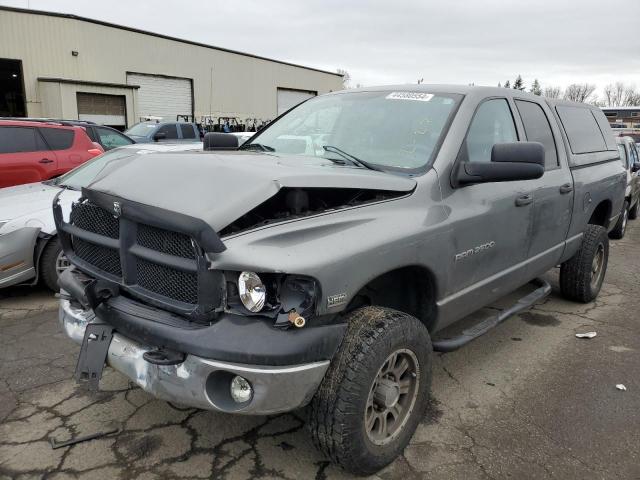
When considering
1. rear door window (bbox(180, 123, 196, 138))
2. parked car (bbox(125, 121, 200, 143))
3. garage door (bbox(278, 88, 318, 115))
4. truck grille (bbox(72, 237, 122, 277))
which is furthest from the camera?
garage door (bbox(278, 88, 318, 115))

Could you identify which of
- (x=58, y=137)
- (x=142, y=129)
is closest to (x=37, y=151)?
(x=58, y=137)

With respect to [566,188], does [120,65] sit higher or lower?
higher

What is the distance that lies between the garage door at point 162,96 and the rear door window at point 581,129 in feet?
75.7

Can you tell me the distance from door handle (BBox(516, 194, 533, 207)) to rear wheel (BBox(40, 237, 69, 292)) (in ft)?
13.2

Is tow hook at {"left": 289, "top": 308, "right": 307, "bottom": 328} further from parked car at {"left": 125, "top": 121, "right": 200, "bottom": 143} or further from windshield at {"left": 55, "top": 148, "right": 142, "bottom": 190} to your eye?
parked car at {"left": 125, "top": 121, "right": 200, "bottom": 143}

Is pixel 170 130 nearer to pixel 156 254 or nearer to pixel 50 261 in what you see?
pixel 50 261

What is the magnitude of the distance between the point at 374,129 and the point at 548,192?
1.48 meters

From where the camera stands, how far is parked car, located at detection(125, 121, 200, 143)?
15.6m

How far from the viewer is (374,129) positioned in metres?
3.33

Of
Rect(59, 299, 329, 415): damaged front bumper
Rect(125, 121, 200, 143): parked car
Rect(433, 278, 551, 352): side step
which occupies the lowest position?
Rect(433, 278, 551, 352): side step

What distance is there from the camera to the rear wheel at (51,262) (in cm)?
497

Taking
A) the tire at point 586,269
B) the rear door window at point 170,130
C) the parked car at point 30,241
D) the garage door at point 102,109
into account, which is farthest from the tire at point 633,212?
the garage door at point 102,109

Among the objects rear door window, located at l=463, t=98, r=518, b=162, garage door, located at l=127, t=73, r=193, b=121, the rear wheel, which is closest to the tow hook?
rear door window, located at l=463, t=98, r=518, b=162

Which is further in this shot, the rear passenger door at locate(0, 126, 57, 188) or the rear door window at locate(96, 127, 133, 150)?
the rear door window at locate(96, 127, 133, 150)
